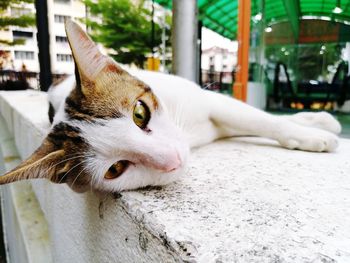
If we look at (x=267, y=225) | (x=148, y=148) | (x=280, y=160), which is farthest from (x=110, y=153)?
(x=280, y=160)

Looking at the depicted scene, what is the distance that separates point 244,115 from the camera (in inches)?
43.7

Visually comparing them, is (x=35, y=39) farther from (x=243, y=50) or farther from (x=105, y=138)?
(x=105, y=138)

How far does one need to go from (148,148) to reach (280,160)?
45 centimetres

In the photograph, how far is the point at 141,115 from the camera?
725 mm

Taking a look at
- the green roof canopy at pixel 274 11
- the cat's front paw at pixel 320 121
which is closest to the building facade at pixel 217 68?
the green roof canopy at pixel 274 11

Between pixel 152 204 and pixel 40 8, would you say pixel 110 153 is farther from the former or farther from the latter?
pixel 40 8

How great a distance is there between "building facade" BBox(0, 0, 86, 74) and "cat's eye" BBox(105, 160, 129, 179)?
6.02 ft

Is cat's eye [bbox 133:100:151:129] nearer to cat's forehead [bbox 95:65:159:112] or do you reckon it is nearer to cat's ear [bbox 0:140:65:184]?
cat's forehead [bbox 95:65:159:112]

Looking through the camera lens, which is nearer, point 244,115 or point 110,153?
point 110,153

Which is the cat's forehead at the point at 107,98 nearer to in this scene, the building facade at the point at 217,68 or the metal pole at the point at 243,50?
the metal pole at the point at 243,50

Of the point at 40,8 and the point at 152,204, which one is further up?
the point at 40,8

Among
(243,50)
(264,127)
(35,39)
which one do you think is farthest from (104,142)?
(243,50)

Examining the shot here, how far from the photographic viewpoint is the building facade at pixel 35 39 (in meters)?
2.80

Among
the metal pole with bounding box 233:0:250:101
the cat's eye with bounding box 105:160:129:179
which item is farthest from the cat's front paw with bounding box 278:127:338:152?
the metal pole with bounding box 233:0:250:101
